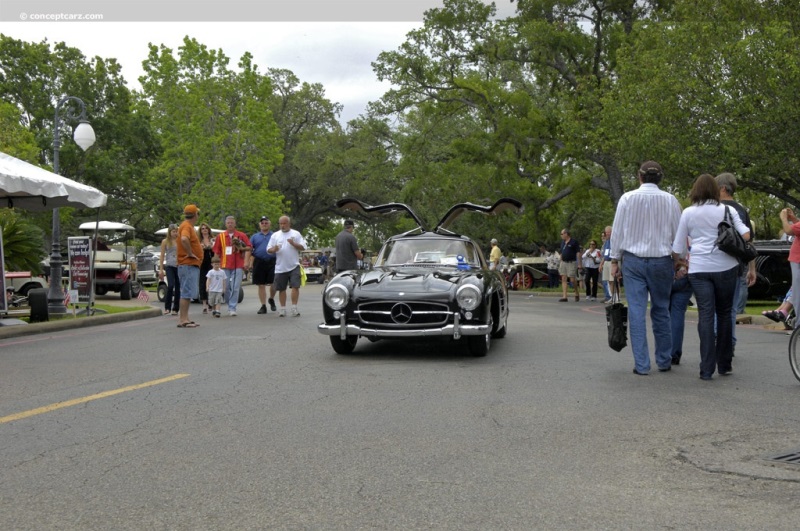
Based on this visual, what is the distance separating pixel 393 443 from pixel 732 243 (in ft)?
13.2

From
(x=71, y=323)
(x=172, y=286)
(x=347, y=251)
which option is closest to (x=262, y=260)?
(x=172, y=286)

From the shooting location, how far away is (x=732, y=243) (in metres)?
7.49

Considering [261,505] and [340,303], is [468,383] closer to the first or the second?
[340,303]

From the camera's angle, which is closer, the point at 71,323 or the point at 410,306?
the point at 410,306

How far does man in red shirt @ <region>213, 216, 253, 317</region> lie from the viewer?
16297mm

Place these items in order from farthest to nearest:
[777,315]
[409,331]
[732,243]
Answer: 1. [777,315]
2. [409,331]
3. [732,243]

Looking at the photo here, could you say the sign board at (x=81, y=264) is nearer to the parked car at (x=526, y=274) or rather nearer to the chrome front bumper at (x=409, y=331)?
the chrome front bumper at (x=409, y=331)

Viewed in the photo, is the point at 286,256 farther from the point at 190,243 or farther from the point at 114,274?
the point at 114,274

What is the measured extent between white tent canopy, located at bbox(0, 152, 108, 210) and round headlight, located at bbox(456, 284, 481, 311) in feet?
23.8

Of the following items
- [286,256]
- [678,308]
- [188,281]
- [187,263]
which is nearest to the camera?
[678,308]

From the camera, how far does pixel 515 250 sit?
157 ft

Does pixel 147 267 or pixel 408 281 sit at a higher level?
pixel 147 267

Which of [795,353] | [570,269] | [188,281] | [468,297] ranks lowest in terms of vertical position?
[795,353]

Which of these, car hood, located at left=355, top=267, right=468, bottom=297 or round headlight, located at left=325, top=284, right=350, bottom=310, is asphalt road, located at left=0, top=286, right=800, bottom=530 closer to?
round headlight, located at left=325, top=284, right=350, bottom=310
